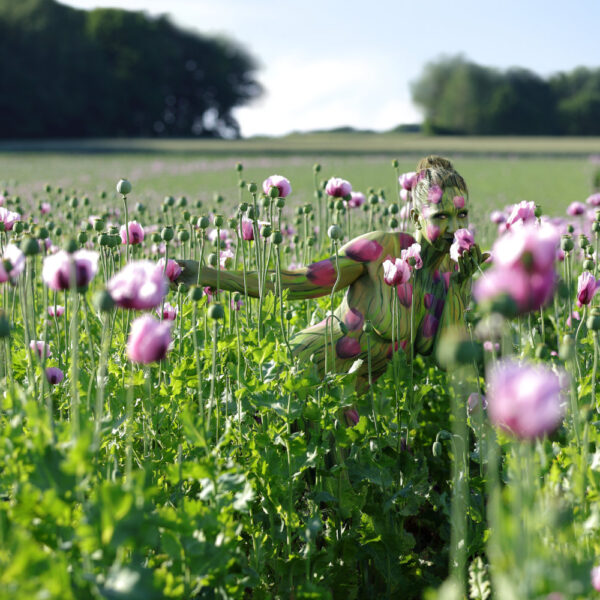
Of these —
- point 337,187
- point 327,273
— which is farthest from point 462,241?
point 337,187

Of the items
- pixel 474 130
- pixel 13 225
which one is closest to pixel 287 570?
pixel 13 225

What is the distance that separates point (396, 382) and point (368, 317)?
27 centimetres

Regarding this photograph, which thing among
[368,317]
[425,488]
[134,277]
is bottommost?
[425,488]

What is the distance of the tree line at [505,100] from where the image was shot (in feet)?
182

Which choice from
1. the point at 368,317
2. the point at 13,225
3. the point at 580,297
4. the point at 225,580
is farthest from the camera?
the point at 368,317

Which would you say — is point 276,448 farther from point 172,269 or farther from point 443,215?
point 443,215

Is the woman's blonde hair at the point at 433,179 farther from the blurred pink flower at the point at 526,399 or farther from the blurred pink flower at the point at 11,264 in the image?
the blurred pink flower at the point at 526,399

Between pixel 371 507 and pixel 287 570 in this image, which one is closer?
pixel 287 570

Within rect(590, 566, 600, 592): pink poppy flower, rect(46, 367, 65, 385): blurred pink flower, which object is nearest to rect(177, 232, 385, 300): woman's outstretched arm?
rect(46, 367, 65, 385): blurred pink flower

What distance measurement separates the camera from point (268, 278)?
2574 millimetres

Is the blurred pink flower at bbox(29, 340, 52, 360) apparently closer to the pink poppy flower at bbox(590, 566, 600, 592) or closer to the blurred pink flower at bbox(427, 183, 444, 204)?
the pink poppy flower at bbox(590, 566, 600, 592)

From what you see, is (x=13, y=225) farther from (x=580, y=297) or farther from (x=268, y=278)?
(x=580, y=297)

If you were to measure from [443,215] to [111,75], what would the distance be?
4059 centimetres

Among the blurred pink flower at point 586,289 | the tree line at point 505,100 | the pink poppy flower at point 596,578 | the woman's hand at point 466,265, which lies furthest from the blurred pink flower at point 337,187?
the tree line at point 505,100
